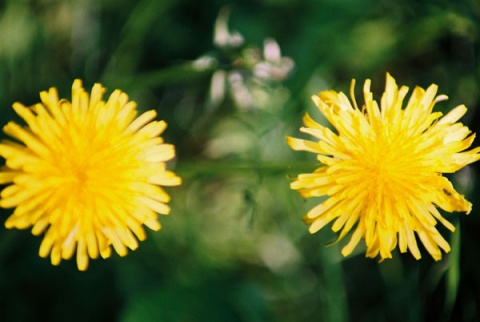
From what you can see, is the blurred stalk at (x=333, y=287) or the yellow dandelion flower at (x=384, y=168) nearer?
the yellow dandelion flower at (x=384, y=168)

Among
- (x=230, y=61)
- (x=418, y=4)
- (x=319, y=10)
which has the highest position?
(x=319, y=10)

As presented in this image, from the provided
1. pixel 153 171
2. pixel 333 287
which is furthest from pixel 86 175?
pixel 333 287

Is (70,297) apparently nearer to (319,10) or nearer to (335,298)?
(335,298)

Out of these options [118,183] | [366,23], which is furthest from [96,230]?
[366,23]

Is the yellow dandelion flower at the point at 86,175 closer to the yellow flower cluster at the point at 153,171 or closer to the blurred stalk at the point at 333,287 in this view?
the yellow flower cluster at the point at 153,171

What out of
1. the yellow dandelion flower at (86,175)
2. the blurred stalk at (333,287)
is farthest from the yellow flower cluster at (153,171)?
the blurred stalk at (333,287)

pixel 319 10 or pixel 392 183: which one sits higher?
pixel 319 10
